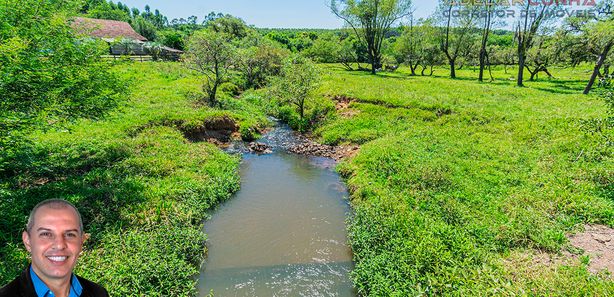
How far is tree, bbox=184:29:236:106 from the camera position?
25.4 m

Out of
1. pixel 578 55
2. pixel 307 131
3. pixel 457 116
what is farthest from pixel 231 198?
pixel 578 55

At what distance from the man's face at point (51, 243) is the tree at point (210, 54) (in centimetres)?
2516

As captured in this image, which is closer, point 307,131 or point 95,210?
point 95,210

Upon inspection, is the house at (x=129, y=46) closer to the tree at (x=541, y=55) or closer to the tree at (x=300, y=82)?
the tree at (x=300, y=82)

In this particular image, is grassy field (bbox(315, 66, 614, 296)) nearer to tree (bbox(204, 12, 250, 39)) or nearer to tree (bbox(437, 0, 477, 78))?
tree (bbox(437, 0, 477, 78))

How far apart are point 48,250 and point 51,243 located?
64mm

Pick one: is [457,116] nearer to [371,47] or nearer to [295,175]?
[295,175]

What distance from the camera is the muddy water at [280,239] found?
930 centimetres

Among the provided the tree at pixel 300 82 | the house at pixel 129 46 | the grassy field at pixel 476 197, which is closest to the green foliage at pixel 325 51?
the house at pixel 129 46

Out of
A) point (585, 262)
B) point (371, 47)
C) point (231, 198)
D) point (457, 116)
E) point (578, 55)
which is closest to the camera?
point (585, 262)

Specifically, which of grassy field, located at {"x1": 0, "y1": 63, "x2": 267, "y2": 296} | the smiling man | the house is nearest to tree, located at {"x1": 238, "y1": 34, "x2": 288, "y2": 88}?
grassy field, located at {"x1": 0, "y1": 63, "x2": 267, "y2": 296}

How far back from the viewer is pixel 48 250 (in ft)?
8.77

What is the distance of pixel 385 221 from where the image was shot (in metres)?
11.3

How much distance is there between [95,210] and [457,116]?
2233cm
